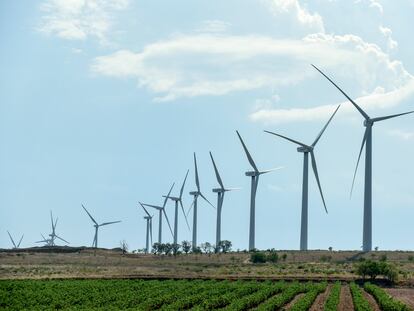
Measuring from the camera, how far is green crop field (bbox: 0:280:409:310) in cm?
6225

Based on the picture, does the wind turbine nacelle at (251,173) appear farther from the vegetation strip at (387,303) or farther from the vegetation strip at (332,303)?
the vegetation strip at (332,303)

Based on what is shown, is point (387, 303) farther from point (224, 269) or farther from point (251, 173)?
point (251, 173)

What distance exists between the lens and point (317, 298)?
7212 centimetres

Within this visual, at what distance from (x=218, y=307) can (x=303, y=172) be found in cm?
8239

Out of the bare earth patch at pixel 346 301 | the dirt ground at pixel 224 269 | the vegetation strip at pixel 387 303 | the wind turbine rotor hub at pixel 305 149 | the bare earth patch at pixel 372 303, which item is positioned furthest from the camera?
the wind turbine rotor hub at pixel 305 149

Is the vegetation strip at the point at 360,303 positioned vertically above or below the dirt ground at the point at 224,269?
above

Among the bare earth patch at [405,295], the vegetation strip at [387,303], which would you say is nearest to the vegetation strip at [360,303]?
the vegetation strip at [387,303]

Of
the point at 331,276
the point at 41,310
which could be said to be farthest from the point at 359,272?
the point at 41,310

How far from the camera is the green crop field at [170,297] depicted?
62250 mm

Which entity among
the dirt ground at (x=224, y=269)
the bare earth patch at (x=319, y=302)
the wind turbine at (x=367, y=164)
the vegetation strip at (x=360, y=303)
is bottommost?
the dirt ground at (x=224, y=269)

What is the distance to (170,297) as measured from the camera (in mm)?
69562

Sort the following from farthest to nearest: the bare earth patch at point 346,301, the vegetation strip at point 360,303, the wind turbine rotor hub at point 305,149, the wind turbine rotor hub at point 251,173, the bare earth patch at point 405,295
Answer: the wind turbine rotor hub at point 251,173 → the wind turbine rotor hub at point 305,149 → the bare earth patch at point 405,295 → the bare earth patch at point 346,301 → the vegetation strip at point 360,303

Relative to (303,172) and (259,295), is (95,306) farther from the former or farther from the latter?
(303,172)

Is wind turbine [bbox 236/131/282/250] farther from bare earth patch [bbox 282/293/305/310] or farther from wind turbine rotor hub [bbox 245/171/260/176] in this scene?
bare earth patch [bbox 282/293/305/310]
